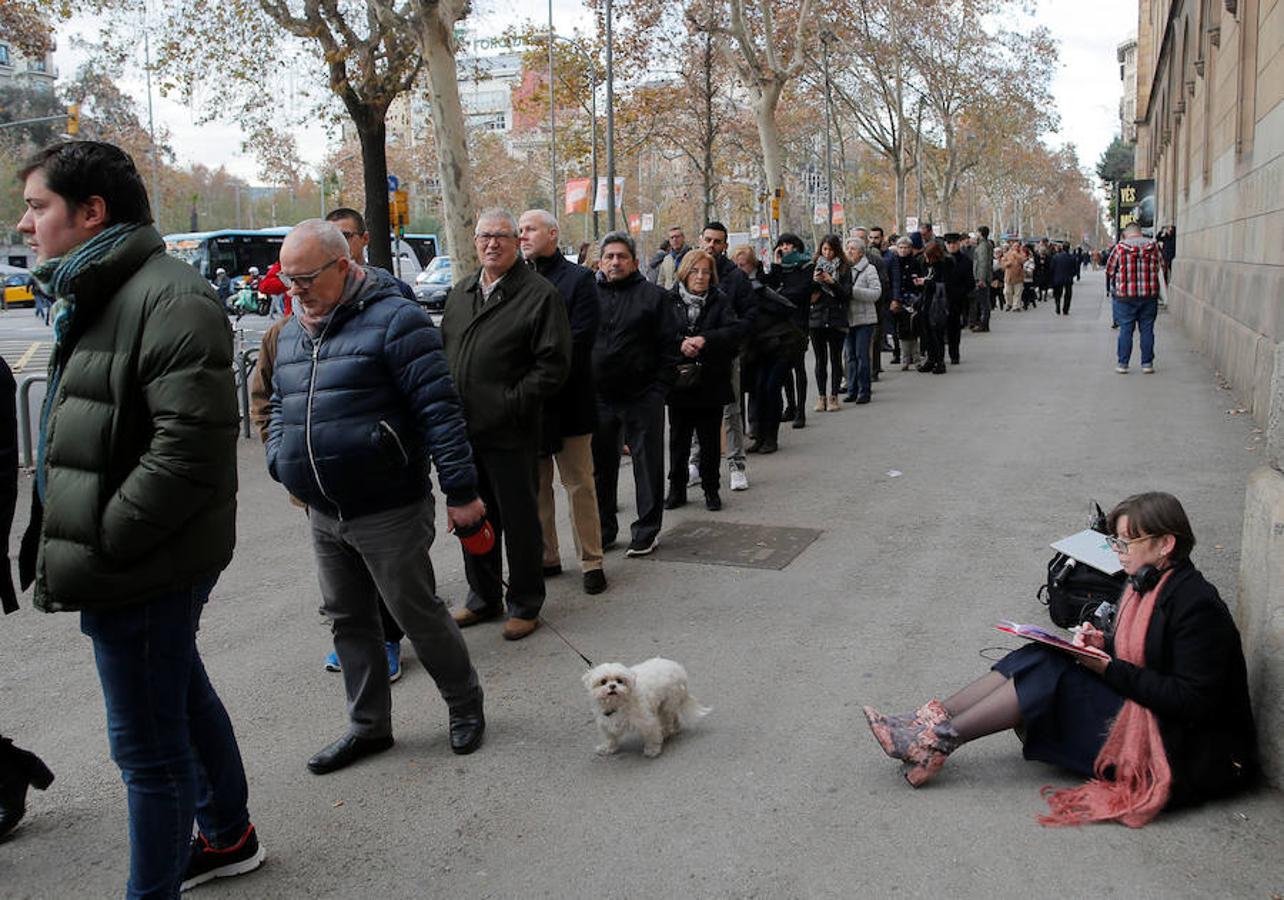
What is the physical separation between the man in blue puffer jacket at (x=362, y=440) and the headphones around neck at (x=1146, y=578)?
7.23 feet

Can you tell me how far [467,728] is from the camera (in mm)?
4539

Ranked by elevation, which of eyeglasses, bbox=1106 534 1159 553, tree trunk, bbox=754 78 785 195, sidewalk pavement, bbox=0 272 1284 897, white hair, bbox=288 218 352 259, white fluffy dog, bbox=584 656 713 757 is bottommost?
sidewalk pavement, bbox=0 272 1284 897

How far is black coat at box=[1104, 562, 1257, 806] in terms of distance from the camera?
3.68 metres

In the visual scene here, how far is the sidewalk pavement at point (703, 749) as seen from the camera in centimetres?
359

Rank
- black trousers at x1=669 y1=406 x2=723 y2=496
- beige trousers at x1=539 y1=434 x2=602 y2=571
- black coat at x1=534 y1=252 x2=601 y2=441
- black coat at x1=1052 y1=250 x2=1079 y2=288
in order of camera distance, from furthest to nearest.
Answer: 1. black coat at x1=1052 y1=250 x2=1079 y2=288
2. black trousers at x1=669 y1=406 x2=723 y2=496
3. beige trousers at x1=539 y1=434 x2=602 y2=571
4. black coat at x1=534 y1=252 x2=601 y2=441

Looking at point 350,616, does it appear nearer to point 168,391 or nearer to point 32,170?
point 168,391

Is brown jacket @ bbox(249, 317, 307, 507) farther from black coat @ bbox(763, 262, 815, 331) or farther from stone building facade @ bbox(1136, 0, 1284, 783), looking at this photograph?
black coat @ bbox(763, 262, 815, 331)

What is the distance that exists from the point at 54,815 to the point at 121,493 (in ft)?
5.92

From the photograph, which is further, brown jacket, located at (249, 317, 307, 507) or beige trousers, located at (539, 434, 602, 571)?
beige trousers, located at (539, 434, 602, 571)

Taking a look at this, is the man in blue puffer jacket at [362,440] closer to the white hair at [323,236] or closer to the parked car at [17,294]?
the white hair at [323,236]

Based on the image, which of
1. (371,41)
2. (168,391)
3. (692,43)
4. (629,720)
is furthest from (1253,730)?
(692,43)

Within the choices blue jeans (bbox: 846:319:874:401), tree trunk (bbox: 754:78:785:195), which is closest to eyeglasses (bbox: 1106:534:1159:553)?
blue jeans (bbox: 846:319:874:401)

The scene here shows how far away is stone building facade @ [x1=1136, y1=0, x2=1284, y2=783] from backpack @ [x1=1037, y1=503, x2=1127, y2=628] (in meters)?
0.66

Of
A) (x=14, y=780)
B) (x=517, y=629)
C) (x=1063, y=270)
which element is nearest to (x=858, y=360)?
(x=517, y=629)
